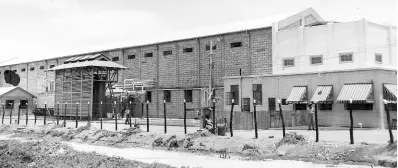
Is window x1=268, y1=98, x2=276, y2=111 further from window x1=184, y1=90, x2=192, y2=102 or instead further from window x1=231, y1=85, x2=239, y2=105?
window x1=184, y1=90, x2=192, y2=102

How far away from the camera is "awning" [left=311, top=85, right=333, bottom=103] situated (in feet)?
90.5

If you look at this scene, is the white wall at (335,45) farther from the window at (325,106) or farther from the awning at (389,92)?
the awning at (389,92)

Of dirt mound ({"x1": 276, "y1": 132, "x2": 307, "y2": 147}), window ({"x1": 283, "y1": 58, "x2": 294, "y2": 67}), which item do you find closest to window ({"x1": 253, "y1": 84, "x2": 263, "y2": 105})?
window ({"x1": 283, "y1": 58, "x2": 294, "y2": 67})

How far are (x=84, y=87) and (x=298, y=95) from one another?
21179 millimetres

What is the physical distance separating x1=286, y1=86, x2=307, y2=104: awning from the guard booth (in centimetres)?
1898

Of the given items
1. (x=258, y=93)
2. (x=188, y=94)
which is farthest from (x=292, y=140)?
(x=188, y=94)

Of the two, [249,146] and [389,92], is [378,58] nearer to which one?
[389,92]

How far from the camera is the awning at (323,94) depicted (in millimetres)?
27594

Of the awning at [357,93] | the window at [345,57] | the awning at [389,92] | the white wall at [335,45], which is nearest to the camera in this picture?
the awning at [389,92]

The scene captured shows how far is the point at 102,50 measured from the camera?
5341 centimetres

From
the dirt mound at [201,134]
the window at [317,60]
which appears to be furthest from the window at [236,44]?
the dirt mound at [201,134]

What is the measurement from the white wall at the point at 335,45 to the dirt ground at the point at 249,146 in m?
17.8

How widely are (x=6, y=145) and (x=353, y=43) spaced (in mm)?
28215

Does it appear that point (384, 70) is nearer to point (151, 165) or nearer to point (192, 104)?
point (151, 165)
